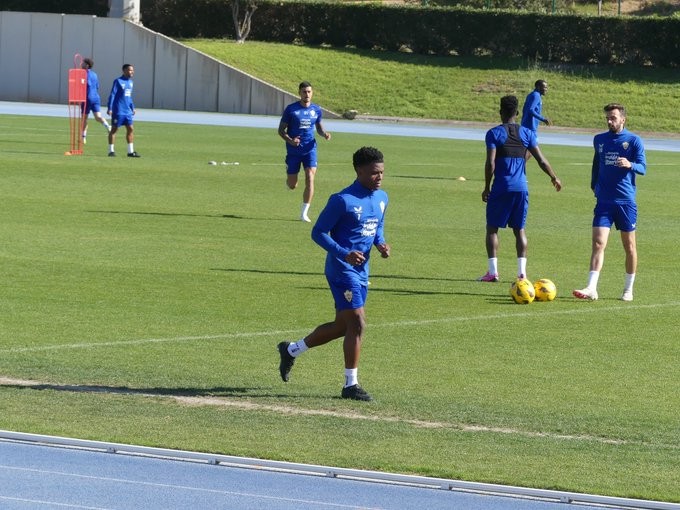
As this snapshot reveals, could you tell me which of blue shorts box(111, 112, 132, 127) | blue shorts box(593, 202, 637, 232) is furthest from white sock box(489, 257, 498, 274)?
blue shorts box(111, 112, 132, 127)

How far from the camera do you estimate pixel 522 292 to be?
15297mm

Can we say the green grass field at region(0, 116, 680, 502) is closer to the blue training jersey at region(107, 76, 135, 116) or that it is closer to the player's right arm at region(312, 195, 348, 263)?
the player's right arm at region(312, 195, 348, 263)

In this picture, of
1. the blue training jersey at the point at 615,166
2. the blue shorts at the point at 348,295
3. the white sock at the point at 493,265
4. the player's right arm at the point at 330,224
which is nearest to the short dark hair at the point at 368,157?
the player's right arm at the point at 330,224

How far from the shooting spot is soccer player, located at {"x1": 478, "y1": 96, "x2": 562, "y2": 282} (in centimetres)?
1641

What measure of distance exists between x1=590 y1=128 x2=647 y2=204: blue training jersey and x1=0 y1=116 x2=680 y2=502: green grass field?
1239 mm

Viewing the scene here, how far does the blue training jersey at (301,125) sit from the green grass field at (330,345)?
1.18 meters

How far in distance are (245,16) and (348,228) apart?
5719cm

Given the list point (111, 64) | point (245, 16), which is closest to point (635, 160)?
point (111, 64)

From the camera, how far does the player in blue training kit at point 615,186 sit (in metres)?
15.4

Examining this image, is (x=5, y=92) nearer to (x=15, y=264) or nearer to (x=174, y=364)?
(x=15, y=264)

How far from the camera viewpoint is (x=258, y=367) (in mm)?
11656

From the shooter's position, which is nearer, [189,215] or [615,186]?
[615,186]

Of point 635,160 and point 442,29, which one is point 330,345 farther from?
point 442,29

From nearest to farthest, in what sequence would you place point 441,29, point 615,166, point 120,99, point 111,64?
point 615,166, point 120,99, point 111,64, point 441,29
